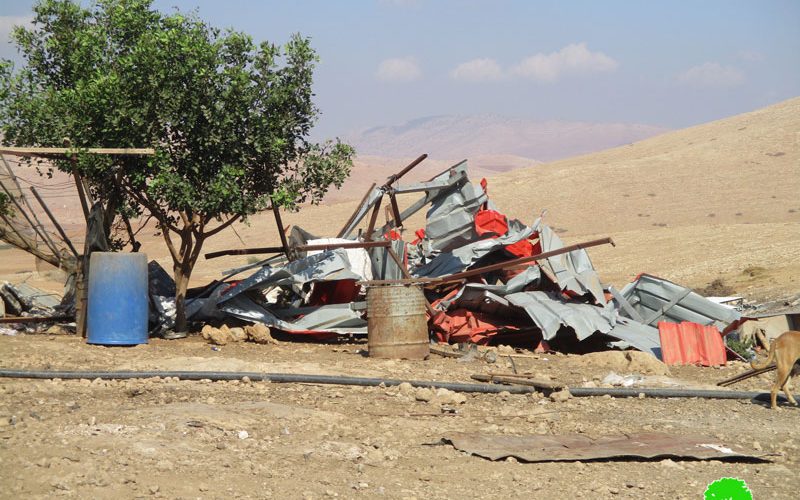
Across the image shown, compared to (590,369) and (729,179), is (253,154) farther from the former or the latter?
(729,179)

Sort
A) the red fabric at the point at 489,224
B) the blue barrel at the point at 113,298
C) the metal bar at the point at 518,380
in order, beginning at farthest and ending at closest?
the red fabric at the point at 489,224, the blue barrel at the point at 113,298, the metal bar at the point at 518,380

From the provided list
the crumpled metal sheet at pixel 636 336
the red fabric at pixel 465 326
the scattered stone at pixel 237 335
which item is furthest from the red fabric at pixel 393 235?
the crumpled metal sheet at pixel 636 336

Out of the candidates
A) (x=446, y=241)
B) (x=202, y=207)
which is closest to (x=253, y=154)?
(x=202, y=207)

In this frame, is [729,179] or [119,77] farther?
[729,179]

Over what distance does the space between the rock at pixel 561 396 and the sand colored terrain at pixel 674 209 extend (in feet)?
44.0

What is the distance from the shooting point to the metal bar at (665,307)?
13.8 m

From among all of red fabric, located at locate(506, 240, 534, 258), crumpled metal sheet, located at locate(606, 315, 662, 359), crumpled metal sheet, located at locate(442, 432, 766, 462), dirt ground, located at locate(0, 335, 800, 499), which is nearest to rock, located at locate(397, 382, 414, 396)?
dirt ground, located at locate(0, 335, 800, 499)

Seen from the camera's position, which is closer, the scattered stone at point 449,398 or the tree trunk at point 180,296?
the scattered stone at point 449,398

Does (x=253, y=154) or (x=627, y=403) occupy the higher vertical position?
(x=253, y=154)

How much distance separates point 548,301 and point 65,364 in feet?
21.0

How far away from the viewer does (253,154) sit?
13.0 metres

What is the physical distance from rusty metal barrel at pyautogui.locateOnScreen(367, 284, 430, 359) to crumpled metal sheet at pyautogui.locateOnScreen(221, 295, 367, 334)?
1402 millimetres

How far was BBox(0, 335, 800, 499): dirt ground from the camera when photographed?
6.10 meters

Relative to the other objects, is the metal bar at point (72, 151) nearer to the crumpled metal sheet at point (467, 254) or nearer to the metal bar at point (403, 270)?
the metal bar at point (403, 270)
